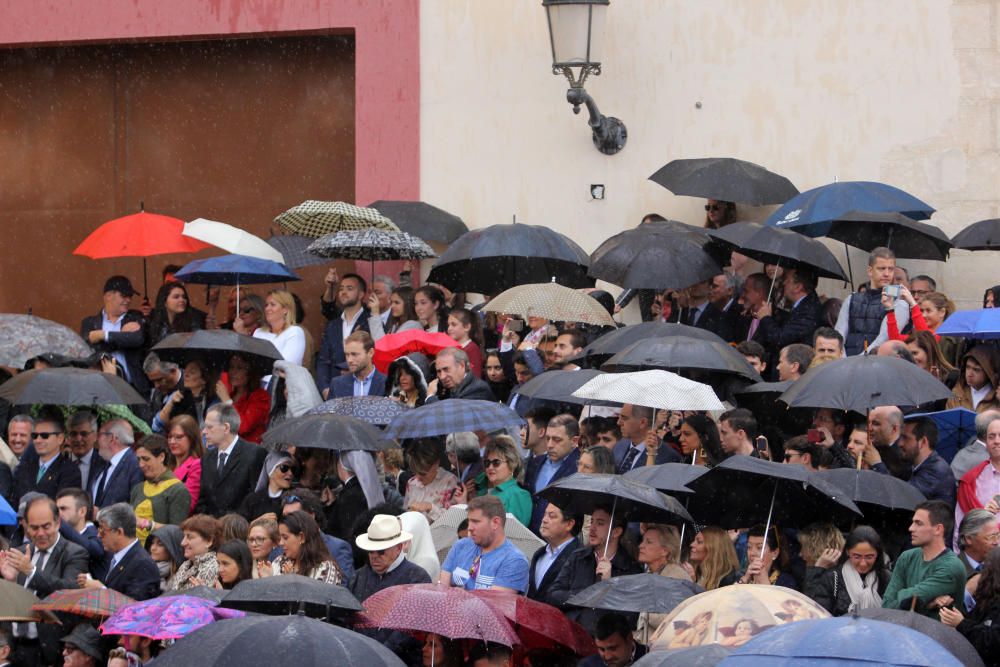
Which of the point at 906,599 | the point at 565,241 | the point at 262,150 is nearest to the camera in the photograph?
the point at 906,599

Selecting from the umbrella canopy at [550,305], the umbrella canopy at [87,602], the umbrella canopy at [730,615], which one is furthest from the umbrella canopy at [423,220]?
the umbrella canopy at [730,615]

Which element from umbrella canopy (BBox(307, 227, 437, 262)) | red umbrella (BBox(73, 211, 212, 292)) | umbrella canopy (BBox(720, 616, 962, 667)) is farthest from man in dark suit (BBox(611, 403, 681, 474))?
umbrella canopy (BBox(720, 616, 962, 667))

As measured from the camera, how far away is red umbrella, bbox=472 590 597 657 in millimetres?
11067

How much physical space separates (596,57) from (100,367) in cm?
525

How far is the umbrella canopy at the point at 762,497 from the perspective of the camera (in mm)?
11461

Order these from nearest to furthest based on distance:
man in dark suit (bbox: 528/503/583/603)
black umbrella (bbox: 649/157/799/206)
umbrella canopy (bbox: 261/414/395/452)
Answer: man in dark suit (bbox: 528/503/583/603) < umbrella canopy (bbox: 261/414/395/452) < black umbrella (bbox: 649/157/799/206)

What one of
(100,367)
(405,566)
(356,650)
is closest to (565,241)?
(100,367)

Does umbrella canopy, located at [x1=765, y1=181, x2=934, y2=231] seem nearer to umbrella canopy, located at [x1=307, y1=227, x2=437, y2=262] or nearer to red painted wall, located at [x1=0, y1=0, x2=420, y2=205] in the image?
umbrella canopy, located at [x1=307, y1=227, x2=437, y2=262]

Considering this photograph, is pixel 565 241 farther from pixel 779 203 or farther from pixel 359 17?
pixel 359 17

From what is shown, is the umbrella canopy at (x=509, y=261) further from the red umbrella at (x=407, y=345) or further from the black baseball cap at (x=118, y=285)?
the black baseball cap at (x=118, y=285)

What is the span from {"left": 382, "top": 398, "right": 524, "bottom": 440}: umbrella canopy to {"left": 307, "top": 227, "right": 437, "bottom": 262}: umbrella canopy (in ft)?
10.9

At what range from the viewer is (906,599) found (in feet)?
35.7

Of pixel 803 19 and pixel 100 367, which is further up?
pixel 803 19

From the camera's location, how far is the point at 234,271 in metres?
17.3
